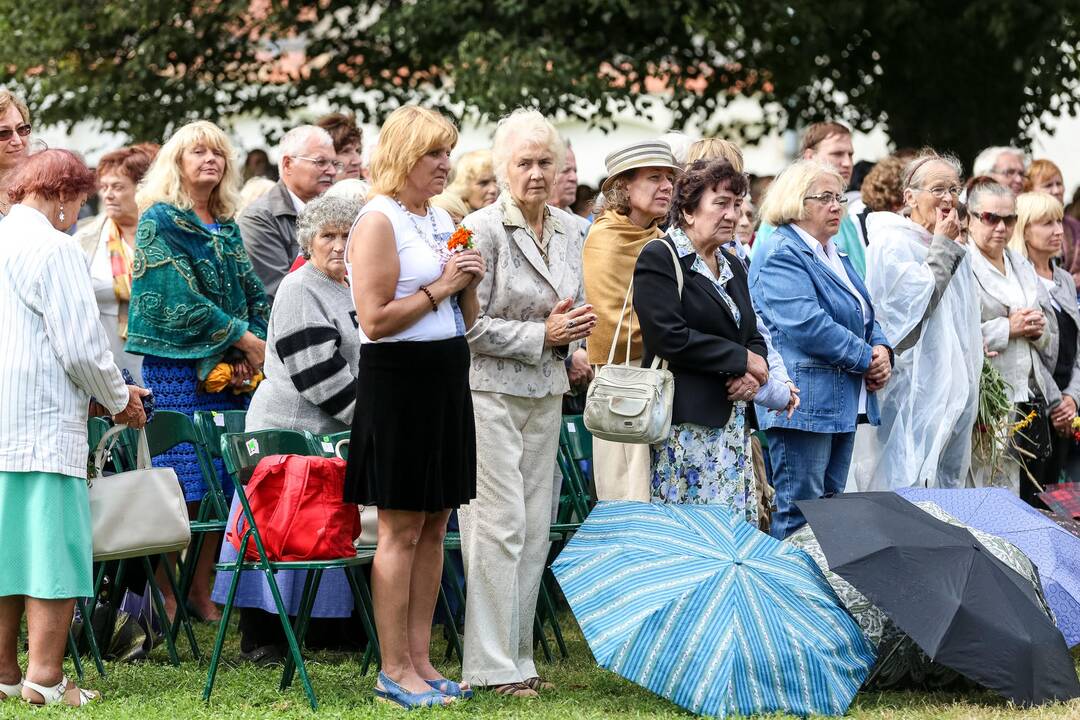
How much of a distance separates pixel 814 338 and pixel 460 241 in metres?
2.16

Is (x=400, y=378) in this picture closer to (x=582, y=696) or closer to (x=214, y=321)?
(x=582, y=696)

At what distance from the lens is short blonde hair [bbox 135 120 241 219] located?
7.29 meters

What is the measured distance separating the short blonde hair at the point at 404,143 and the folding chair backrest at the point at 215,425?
1430 mm

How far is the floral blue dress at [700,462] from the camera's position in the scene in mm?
6172

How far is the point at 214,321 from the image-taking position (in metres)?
7.22

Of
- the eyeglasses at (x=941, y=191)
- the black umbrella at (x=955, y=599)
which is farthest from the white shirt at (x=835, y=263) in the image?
the black umbrella at (x=955, y=599)

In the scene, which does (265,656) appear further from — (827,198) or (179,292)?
(827,198)

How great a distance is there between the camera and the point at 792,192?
728 cm

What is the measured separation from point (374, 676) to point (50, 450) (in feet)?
5.19

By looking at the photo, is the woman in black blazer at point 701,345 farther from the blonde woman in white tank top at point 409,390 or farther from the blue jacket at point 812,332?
the blonde woman in white tank top at point 409,390

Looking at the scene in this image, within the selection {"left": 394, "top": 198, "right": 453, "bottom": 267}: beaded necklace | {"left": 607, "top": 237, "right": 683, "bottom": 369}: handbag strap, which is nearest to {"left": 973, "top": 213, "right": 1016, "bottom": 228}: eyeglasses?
{"left": 607, "top": 237, "right": 683, "bottom": 369}: handbag strap

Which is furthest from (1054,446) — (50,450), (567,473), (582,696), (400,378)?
(50,450)

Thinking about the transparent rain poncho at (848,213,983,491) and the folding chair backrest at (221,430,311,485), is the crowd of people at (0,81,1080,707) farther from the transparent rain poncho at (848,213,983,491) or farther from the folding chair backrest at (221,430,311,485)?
the folding chair backrest at (221,430,311,485)

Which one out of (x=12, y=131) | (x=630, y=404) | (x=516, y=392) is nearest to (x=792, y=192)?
(x=630, y=404)
